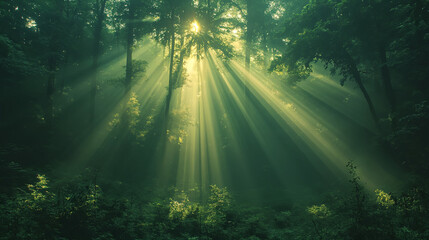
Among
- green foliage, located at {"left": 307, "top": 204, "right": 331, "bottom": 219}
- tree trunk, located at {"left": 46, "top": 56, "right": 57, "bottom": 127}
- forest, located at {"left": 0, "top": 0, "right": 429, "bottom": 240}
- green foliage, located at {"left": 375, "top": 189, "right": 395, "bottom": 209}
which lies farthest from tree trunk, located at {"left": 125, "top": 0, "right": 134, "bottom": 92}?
green foliage, located at {"left": 375, "top": 189, "right": 395, "bottom": 209}

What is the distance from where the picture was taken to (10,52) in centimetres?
1518

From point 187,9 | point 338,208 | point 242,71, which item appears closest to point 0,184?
point 338,208

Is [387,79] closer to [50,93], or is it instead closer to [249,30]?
[249,30]

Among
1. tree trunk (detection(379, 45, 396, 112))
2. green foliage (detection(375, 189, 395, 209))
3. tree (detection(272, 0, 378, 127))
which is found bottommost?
green foliage (detection(375, 189, 395, 209))

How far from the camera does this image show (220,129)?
22.2 m

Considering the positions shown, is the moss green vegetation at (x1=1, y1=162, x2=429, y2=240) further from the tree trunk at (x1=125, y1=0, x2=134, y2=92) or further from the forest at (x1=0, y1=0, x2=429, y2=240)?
the tree trunk at (x1=125, y1=0, x2=134, y2=92)

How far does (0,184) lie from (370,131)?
77.6ft

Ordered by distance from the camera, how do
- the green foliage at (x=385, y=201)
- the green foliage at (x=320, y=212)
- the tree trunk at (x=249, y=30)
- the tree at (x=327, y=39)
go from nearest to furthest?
the green foliage at (x=385, y=201) < the green foliage at (x=320, y=212) < the tree at (x=327, y=39) < the tree trunk at (x=249, y=30)

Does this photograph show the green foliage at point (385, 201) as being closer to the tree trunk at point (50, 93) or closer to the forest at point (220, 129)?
the forest at point (220, 129)

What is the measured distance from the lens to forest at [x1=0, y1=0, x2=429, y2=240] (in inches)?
279

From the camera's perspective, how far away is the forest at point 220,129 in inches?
279

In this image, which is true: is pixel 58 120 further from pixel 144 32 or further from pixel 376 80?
pixel 376 80

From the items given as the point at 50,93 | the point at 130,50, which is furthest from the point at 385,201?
the point at 50,93

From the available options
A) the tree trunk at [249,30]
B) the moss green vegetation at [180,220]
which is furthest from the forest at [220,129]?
the tree trunk at [249,30]
